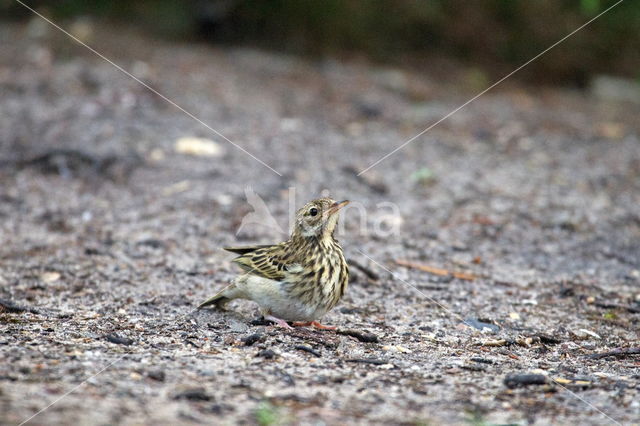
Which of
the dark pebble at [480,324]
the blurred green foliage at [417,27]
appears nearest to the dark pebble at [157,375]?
the dark pebble at [480,324]

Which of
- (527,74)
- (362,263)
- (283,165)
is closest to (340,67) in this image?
(527,74)

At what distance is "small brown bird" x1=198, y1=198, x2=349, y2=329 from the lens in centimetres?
546

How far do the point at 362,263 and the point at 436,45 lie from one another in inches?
304

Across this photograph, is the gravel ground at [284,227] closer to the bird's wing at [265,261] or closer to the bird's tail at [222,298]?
the bird's tail at [222,298]

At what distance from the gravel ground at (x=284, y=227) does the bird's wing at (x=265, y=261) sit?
0.41m

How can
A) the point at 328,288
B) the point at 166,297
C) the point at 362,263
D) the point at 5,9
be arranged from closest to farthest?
the point at 328,288 → the point at 166,297 → the point at 362,263 → the point at 5,9

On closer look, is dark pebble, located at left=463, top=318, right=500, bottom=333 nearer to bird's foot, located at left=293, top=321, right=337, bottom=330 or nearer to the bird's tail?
bird's foot, located at left=293, top=321, right=337, bottom=330

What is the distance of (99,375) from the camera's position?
4.14 metres

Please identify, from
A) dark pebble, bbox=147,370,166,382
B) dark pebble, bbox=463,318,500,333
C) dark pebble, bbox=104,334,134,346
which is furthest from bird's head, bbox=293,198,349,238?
dark pebble, bbox=147,370,166,382

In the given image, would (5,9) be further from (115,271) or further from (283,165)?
(115,271)

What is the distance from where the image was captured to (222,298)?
5.84 metres

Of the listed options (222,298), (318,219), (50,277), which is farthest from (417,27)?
(222,298)

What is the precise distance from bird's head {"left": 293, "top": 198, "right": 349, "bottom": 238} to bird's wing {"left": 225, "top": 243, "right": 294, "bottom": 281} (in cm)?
22

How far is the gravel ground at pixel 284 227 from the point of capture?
421 centimetres
